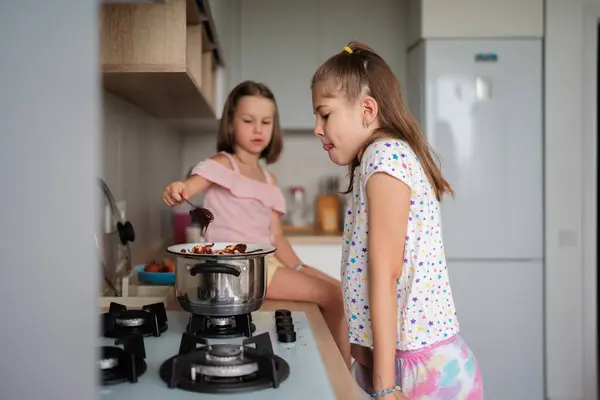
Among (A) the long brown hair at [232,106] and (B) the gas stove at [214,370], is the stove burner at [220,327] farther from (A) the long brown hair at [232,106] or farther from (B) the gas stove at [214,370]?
(A) the long brown hair at [232,106]

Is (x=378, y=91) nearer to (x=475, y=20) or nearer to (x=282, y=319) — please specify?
(x=282, y=319)

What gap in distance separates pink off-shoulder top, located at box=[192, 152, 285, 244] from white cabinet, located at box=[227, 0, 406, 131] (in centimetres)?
120

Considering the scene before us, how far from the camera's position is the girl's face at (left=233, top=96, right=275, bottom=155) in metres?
1.92

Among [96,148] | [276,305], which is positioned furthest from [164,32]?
[96,148]

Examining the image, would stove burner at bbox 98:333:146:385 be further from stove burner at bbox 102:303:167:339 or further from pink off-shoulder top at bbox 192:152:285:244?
pink off-shoulder top at bbox 192:152:285:244

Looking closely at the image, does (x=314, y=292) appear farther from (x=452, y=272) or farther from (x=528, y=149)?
(x=528, y=149)

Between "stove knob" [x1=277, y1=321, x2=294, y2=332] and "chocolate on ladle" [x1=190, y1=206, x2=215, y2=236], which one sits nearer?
"stove knob" [x1=277, y1=321, x2=294, y2=332]

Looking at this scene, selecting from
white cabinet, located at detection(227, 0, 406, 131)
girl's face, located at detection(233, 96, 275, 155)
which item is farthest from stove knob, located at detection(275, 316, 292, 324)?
white cabinet, located at detection(227, 0, 406, 131)

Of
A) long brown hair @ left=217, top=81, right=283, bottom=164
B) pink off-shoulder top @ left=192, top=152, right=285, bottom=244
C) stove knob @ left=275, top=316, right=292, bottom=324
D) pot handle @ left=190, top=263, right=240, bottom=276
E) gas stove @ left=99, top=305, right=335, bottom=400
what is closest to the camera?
gas stove @ left=99, top=305, right=335, bottom=400

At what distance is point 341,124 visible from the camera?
1177mm

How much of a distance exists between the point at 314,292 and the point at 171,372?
0.71 meters

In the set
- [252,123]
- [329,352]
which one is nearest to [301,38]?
[252,123]

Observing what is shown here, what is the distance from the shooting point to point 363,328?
119 centimetres

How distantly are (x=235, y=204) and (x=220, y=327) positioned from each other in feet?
2.49
